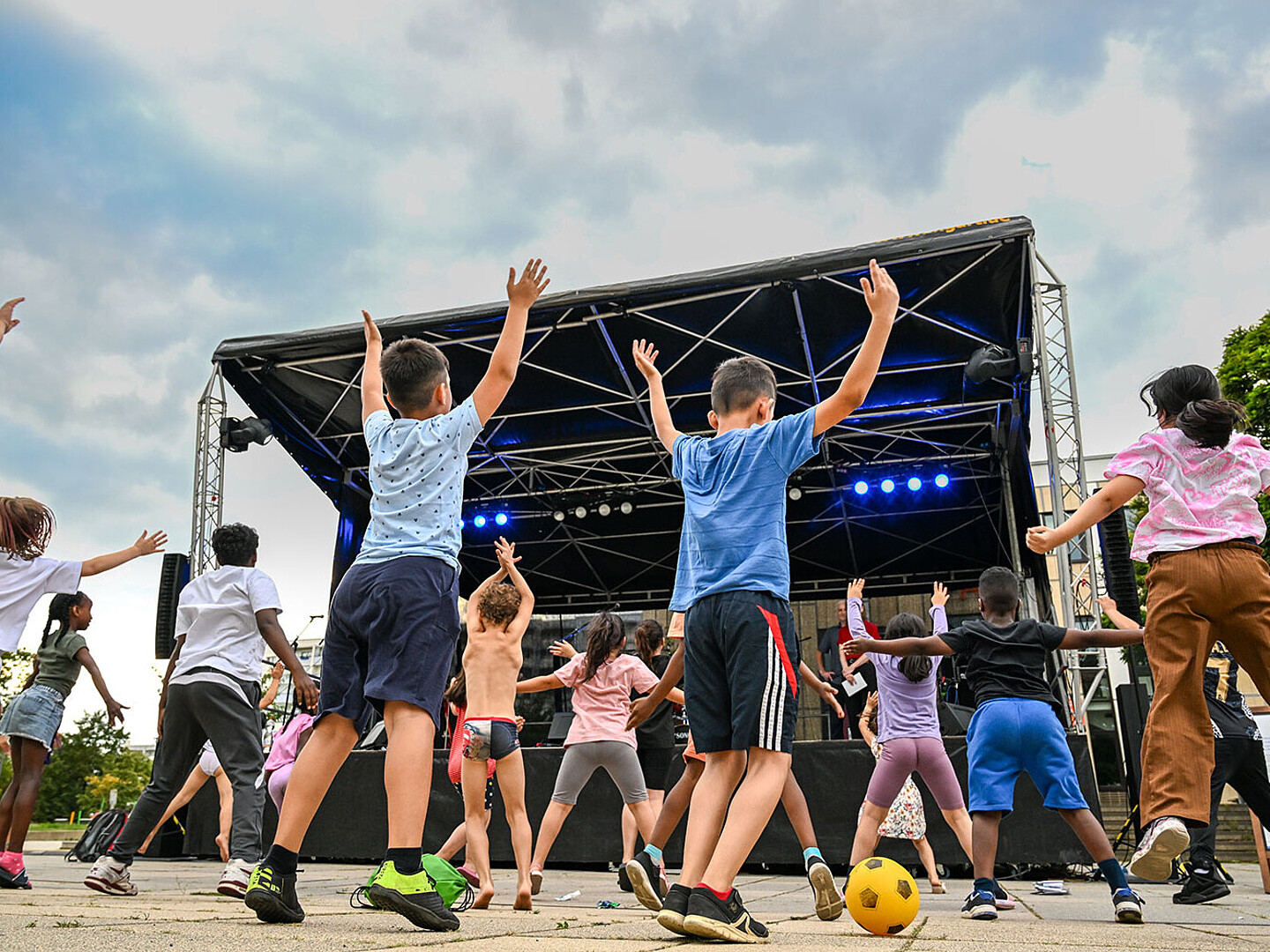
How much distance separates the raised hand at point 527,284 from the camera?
3.10 m

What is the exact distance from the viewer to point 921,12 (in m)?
9.77

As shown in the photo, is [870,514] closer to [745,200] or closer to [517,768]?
[745,200]

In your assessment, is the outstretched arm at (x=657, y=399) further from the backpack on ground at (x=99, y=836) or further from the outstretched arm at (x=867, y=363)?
the backpack on ground at (x=99, y=836)

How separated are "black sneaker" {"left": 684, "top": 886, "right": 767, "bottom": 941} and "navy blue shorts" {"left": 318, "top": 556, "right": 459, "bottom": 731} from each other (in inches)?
36.0

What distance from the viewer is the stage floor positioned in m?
1.94

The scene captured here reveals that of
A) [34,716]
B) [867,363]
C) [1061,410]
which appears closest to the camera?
[867,363]

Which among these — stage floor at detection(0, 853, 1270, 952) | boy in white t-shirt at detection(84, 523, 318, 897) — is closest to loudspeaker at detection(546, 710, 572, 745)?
stage floor at detection(0, 853, 1270, 952)

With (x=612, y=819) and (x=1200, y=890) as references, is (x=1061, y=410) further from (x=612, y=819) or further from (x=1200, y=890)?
(x=612, y=819)

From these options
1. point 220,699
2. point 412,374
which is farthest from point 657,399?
point 220,699

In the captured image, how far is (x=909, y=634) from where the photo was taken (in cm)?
535

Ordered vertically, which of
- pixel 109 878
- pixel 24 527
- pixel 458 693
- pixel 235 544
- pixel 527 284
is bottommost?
pixel 109 878

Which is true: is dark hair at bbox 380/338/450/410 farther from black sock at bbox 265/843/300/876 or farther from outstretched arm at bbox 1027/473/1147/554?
outstretched arm at bbox 1027/473/1147/554

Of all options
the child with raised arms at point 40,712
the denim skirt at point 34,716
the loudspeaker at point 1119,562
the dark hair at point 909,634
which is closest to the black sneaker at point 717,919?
the dark hair at point 909,634

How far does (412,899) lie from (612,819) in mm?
6249
